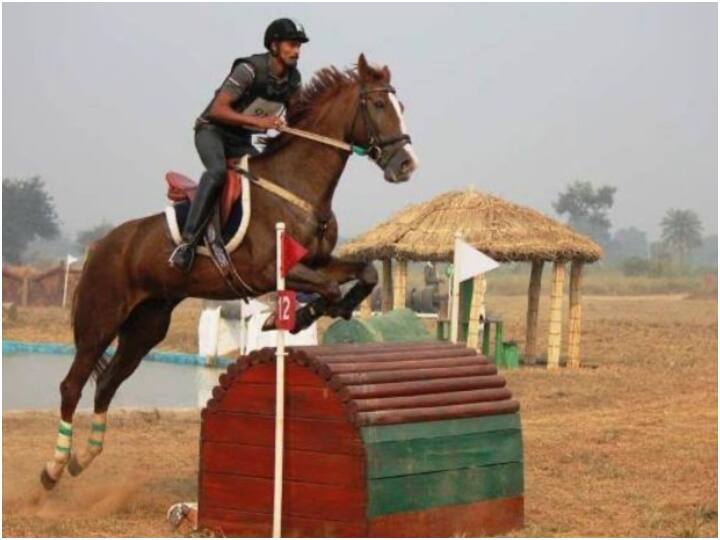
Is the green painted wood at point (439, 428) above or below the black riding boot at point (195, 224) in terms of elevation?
below

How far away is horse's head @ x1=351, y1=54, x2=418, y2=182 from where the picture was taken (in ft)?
25.0

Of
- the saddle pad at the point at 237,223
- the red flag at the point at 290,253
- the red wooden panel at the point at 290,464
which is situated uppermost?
the saddle pad at the point at 237,223

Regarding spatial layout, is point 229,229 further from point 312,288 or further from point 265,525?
point 265,525

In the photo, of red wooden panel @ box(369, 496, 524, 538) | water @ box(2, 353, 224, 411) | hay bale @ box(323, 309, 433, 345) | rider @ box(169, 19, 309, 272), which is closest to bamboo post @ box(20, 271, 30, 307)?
water @ box(2, 353, 224, 411)

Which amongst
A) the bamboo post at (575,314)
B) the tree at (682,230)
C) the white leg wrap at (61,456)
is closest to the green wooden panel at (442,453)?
the white leg wrap at (61,456)

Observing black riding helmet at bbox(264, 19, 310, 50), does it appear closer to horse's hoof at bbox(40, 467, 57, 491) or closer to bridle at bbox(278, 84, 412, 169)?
bridle at bbox(278, 84, 412, 169)

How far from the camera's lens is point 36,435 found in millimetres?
12273

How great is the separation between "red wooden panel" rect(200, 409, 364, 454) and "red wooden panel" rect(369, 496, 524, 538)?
1.41ft

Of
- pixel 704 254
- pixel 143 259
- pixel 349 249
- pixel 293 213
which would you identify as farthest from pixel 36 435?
pixel 704 254

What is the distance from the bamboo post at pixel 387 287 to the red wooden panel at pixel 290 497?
13.9 metres

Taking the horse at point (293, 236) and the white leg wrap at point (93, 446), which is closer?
the horse at point (293, 236)

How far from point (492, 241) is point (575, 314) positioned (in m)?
2.03

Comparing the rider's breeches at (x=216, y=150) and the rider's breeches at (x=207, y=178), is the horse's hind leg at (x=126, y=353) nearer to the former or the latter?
the rider's breeches at (x=207, y=178)

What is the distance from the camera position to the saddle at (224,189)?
7.94m
